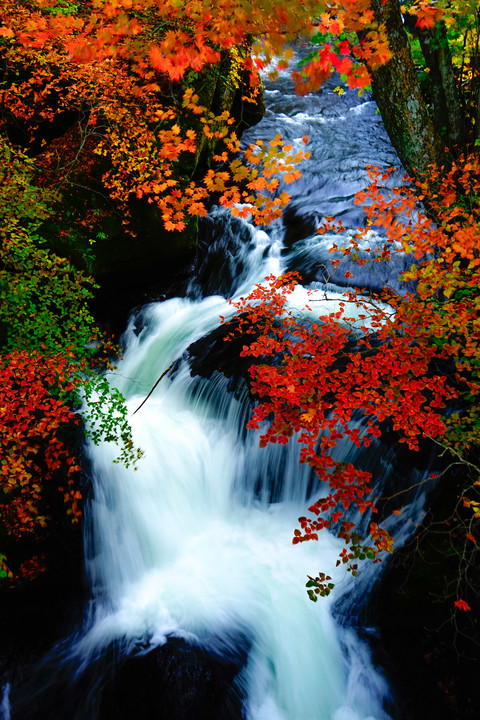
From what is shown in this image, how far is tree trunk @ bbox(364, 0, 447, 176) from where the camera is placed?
3715 mm

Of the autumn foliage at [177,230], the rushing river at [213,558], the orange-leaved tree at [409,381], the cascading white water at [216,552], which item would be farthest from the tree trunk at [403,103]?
the cascading white water at [216,552]

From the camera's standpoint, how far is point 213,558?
5.30 metres

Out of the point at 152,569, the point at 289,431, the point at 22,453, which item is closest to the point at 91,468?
the point at 22,453

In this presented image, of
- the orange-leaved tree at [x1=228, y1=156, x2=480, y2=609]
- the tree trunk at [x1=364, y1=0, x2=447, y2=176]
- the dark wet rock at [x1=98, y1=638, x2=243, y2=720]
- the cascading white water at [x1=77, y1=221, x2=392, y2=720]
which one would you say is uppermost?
the tree trunk at [x1=364, y1=0, x2=447, y2=176]

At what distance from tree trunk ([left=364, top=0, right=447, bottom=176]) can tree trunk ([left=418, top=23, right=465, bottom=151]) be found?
650 millimetres

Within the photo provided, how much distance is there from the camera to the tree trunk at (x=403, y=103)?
3.71 metres

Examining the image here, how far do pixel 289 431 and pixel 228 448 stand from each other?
2.10 metres

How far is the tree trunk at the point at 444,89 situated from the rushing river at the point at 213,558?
129 inches

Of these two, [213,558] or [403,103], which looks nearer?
[403,103]

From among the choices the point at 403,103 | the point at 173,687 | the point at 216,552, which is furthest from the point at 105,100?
the point at 173,687

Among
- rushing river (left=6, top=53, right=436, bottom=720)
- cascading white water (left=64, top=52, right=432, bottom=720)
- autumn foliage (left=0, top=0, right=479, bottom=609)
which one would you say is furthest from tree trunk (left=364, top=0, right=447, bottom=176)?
cascading white water (left=64, top=52, right=432, bottom=720)

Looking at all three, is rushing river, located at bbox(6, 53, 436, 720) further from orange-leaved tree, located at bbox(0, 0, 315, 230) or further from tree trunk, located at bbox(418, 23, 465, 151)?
tree trunk, located at bbox(418, 23, 465, 151)

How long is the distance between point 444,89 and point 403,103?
45.7 inches

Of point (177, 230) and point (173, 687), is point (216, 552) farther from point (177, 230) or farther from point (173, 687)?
point (177, 230)
